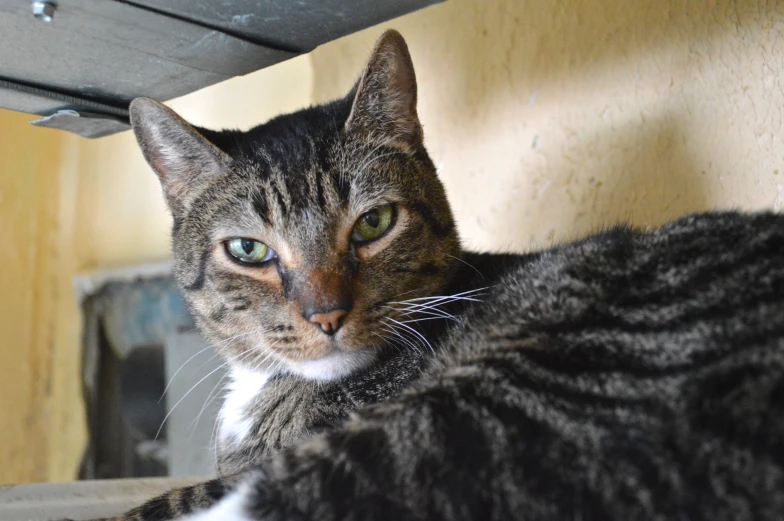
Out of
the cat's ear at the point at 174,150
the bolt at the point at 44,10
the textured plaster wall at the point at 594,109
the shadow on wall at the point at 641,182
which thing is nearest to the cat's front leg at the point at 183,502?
the cat's ear at the point at 174,150

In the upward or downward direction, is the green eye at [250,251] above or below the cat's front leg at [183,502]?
above

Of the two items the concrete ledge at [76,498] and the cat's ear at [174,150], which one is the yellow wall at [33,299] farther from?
the cat's ear at [174,150]

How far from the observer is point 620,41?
7.18 ft

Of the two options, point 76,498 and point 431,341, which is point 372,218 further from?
point 76,498

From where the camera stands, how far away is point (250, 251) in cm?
176

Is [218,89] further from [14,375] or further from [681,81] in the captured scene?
[681,81]

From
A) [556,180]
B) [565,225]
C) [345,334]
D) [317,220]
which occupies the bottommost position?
[345,334]

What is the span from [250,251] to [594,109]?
50.4 inches

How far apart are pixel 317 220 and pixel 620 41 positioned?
1211 mm

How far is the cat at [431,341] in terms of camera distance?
1.03m

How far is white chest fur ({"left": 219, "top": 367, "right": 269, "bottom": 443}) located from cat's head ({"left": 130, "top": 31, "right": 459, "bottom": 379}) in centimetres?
6

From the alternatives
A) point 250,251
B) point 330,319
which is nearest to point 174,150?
point 250,251

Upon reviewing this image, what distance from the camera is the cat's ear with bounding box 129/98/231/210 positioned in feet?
5.98

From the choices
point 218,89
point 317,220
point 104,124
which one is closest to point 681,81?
point 317,220
